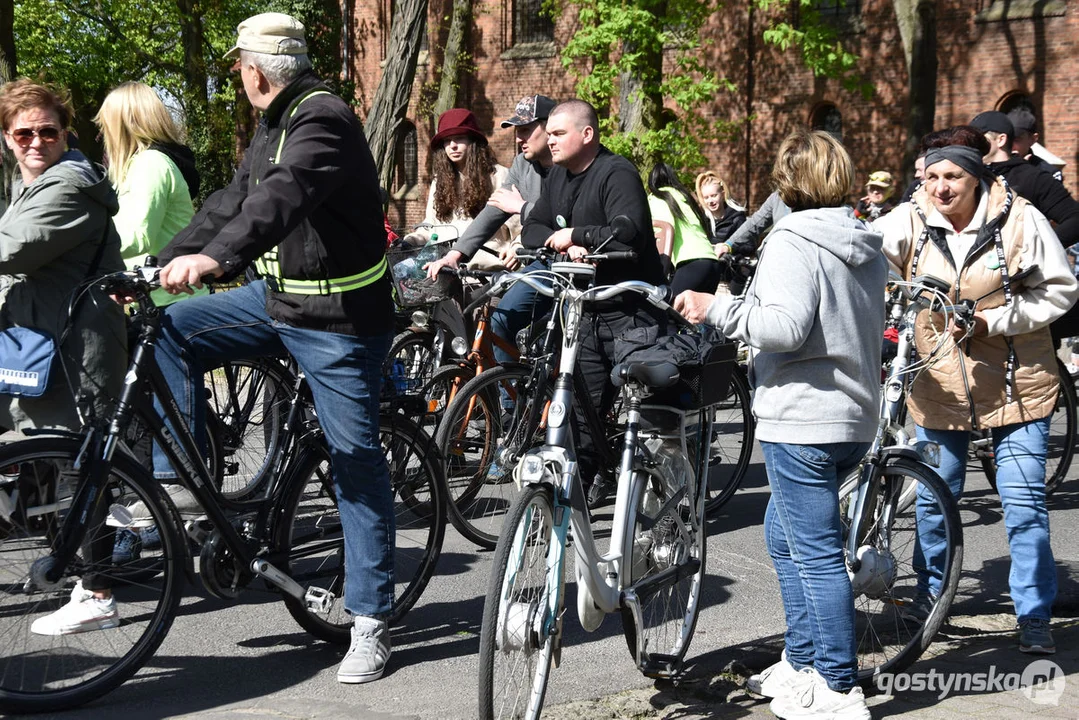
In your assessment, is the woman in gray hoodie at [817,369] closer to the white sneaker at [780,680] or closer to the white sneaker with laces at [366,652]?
the white sneaker at [780,680]

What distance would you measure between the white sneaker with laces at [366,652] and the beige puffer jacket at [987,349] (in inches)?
90.8

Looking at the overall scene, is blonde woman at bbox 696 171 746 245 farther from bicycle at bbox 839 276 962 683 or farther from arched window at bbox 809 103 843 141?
arched window at bbox 809 103 843 141

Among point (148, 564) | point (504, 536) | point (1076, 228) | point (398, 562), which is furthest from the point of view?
point (1076, 228)

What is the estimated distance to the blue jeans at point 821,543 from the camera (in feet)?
13.2

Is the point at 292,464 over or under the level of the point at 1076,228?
under

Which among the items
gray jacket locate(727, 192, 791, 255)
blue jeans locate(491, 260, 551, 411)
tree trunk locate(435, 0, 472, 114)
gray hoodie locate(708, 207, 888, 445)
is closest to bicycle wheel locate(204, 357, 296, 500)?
blue jeans locate(491, 260, 551, 411)

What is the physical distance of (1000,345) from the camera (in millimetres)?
5113

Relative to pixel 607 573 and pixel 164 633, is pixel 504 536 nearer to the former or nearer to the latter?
A: pixel 607 573

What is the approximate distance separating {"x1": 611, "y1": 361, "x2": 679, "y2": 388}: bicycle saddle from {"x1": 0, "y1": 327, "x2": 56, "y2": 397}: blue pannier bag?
6.72 feet

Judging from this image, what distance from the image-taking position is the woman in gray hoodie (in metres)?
3.90

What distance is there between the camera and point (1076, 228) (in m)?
7.00

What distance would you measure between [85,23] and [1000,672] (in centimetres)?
4161

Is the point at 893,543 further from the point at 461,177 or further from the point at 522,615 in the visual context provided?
the point at 461,177

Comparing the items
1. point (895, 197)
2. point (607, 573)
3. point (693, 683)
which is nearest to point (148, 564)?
point (607, 573)
